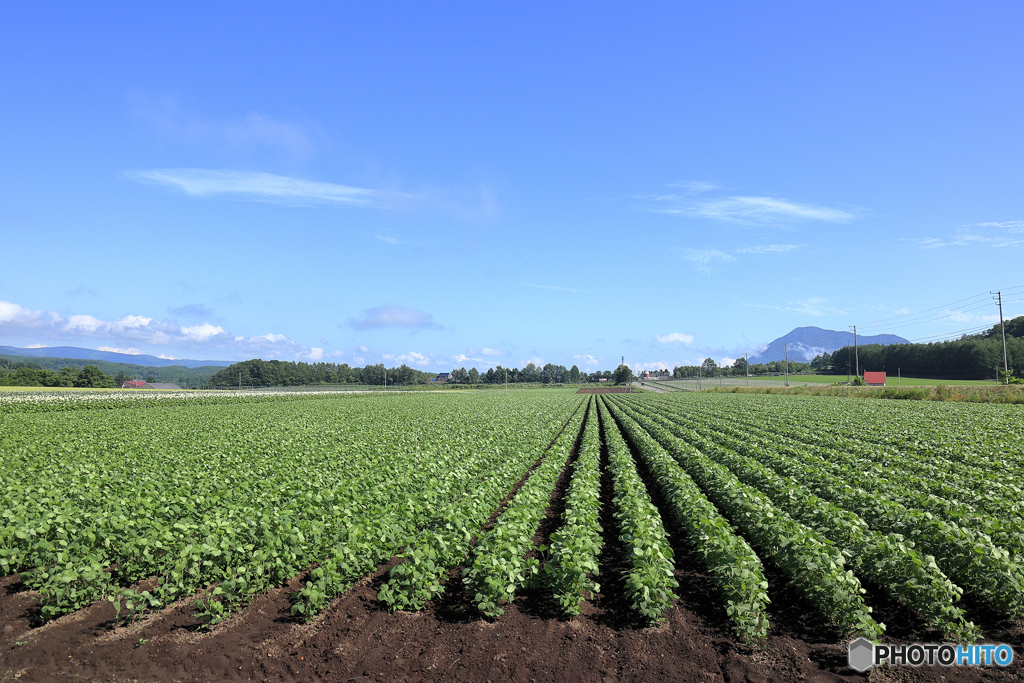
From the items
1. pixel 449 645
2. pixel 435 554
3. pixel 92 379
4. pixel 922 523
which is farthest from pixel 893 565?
pixel 92 379

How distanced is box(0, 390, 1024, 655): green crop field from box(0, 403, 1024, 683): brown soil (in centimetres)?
23

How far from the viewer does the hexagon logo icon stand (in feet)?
20.0

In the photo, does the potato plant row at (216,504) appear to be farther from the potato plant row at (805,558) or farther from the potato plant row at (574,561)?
the potato plant row at (805,558)

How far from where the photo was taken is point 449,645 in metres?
6.58

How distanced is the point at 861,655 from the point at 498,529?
5046 mm

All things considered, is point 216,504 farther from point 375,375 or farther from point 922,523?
point 375,375

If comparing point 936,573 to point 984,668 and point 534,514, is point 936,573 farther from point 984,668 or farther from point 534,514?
point 534,514

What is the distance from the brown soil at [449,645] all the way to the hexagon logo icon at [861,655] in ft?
0.41

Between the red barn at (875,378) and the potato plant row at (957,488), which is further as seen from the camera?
the red barn at (875,378)

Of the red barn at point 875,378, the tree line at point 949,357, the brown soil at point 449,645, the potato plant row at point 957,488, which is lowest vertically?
the brown soil at point 449,645

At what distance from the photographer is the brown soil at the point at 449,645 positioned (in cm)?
604

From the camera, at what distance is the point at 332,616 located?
23.8ft

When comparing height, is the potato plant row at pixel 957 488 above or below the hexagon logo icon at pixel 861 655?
above

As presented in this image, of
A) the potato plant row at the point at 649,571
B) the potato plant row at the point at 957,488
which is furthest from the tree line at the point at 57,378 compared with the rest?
the potato plant row at the point at 957,488
